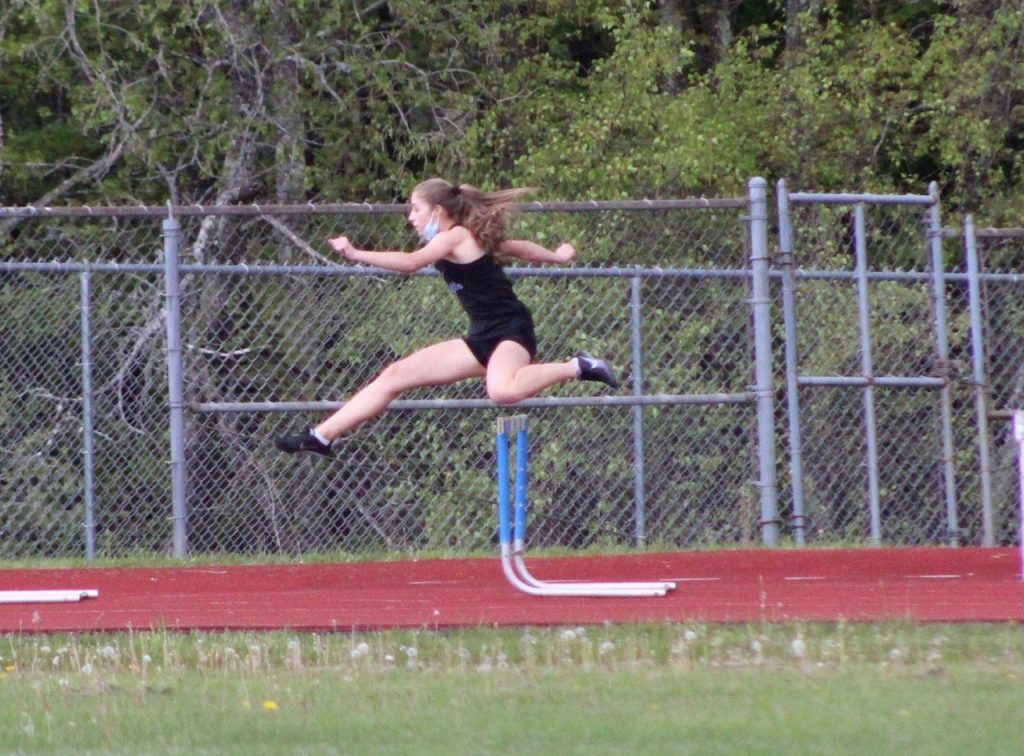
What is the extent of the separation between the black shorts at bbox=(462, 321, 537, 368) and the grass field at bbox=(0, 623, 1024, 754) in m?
1.72

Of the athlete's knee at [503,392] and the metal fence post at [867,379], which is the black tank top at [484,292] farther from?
the metal fence post at [867,379]

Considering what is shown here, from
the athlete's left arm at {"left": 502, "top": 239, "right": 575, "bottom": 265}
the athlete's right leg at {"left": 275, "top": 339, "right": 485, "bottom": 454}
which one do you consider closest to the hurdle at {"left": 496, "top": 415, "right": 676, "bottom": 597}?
Answer: the athlete's right leg at {"left": 275, "top": 339, "right": 485, "bottom": 454}

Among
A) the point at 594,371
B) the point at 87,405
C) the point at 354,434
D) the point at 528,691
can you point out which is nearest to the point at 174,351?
the point at 87,405

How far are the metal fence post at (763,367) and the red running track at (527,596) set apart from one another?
0.57 metres

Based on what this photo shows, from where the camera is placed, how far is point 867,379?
10094mm

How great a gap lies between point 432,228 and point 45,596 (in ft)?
8.56

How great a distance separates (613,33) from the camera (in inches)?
666

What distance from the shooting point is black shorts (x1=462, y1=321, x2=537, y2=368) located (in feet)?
26.5

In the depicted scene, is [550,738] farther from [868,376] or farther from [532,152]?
[532,152]

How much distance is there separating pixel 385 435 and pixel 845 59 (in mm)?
8677

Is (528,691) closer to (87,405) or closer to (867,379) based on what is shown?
(87,405)

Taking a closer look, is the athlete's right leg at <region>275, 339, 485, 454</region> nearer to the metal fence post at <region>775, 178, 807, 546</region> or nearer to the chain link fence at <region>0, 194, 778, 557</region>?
the chain link fence at <region>0, 194, 778, 557</region>

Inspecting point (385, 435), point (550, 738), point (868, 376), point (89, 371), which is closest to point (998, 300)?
point (868, 376)

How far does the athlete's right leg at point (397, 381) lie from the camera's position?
815 centimetres
